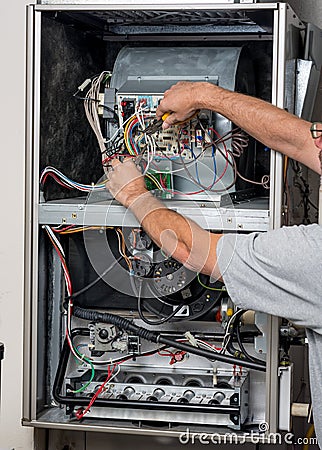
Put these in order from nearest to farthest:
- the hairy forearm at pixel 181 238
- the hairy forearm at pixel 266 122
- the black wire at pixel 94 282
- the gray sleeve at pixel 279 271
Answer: the gray sleeve at pixel 279 271, the hairy forearm at pixel 181 238, the hairy forearm at pixel 266 122, the black wire at pixel 94 282

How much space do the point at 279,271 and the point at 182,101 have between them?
1.90 feet

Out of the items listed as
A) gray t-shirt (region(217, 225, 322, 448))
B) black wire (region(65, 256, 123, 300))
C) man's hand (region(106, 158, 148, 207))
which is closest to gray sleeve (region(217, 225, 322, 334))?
gray t-shirt (region(217, 225, 322, 448))

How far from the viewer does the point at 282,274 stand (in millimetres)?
1844

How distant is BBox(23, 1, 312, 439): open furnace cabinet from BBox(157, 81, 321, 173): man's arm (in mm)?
51

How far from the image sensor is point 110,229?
7.74 ft

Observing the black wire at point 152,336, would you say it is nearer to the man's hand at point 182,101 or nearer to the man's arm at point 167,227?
the man's arm at point 167,227

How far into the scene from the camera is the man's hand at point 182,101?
7.10 ft

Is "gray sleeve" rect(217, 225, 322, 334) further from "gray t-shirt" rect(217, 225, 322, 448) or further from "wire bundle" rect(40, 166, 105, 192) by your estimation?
"wire bundle" rect(40, 166, 105, 192)

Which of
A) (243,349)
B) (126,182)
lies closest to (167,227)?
(126,182)

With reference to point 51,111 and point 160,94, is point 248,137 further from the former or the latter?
point 51,111

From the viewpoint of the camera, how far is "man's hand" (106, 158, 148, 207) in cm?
219

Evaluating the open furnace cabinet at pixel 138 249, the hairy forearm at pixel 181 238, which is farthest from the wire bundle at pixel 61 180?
the hairy forearm at pixel 181 238

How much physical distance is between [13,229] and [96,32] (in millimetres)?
690

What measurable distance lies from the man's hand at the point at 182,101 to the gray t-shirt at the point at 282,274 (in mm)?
403
